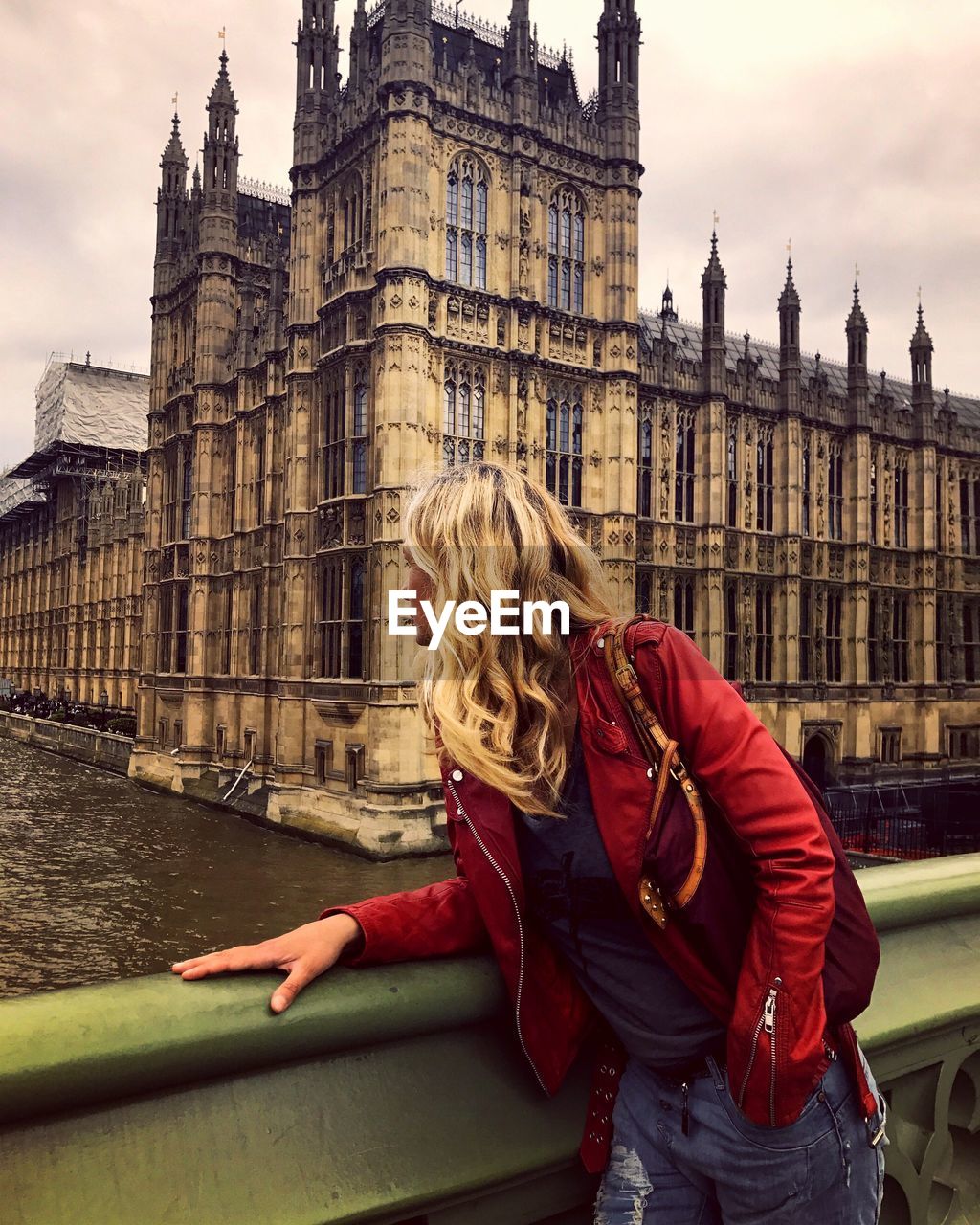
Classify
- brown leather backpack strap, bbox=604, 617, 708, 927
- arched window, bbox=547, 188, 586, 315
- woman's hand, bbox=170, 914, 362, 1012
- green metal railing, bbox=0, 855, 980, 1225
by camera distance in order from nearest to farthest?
green metal railing, bbox=0, 855, 980, 1225, woman's hand, bbox=170, 914, 362, 1012, brown leather backpack strap, bbox=604, 617, 708, 927, arched window, bbox=547, 188, 586, 315

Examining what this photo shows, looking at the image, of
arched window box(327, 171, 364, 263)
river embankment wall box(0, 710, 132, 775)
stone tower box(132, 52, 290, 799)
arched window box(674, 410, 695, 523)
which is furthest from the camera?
river embankment wall box(0, 710, 132, 775)

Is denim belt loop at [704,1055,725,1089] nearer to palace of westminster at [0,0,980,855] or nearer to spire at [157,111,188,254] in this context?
palace of westminster at [0,0,980,855]

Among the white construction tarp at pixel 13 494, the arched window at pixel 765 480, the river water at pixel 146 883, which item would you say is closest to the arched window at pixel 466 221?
the arched window at pixel 765 480

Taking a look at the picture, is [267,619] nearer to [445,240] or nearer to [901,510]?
[445,240]

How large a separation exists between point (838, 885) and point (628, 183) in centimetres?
2891

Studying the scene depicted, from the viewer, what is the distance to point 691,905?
179 cm

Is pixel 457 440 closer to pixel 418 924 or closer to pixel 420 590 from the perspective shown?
pixel 420 590

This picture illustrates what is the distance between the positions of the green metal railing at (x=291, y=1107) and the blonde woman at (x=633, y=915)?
8 centimetres

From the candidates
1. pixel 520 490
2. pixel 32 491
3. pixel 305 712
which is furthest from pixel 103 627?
pixel 520 490

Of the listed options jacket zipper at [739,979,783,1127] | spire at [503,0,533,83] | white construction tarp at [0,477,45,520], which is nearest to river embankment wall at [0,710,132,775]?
white construction tarp at [0,477,45,520]

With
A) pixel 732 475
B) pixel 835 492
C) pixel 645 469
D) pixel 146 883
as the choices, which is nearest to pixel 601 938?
pixel 146 883

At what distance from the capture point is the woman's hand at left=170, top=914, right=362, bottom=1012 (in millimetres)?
A: 1673

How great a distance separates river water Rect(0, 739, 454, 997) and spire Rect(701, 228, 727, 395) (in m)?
16.9

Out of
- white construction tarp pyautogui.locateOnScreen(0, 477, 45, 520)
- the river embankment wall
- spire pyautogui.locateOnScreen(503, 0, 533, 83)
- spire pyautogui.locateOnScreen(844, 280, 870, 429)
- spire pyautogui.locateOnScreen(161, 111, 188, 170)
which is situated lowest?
the river embankment wall
